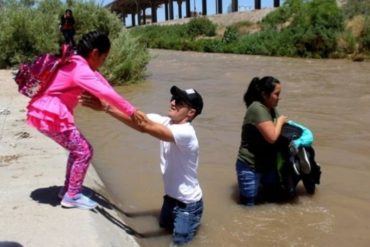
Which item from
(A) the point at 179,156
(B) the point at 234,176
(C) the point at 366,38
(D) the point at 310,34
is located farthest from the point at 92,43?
(D) the point at 310,34

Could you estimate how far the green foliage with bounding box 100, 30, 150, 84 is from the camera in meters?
15.6

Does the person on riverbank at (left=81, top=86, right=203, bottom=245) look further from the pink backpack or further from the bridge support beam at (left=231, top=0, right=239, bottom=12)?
the bridge support beam at (left=231, top=0, right=239, bottom=12)

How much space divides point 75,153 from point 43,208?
48cm

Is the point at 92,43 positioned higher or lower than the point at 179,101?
higher

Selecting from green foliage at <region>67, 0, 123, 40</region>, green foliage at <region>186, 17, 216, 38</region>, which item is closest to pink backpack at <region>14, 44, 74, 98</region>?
green foliage at <region>67, 0, 123, 40</region>

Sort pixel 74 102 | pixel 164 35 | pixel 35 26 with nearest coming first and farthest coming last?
pixel 74 102 → pixel 35 26 → pixel 164 35

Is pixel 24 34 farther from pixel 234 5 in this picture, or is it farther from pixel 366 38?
pixel 234 5

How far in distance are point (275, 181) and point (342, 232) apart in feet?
2.82

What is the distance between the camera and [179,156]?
166 inches

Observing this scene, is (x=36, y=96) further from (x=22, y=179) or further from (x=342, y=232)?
(x=342, y=232)

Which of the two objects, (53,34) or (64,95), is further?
(53,34)

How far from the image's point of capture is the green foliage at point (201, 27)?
172 ft

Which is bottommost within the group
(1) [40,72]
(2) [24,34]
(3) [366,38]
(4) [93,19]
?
(3) [366,38]

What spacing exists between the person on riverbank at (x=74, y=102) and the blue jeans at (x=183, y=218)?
0.64m
